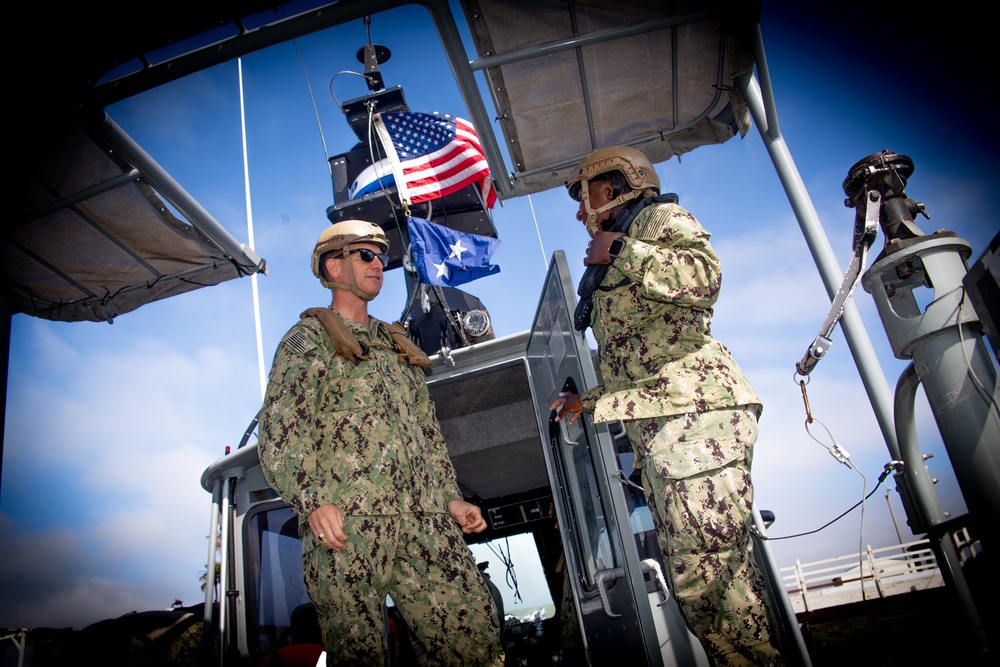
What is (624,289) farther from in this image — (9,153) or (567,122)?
(9,153)

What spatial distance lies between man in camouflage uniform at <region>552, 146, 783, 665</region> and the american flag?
437cm

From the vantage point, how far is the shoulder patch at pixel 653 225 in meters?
2.35

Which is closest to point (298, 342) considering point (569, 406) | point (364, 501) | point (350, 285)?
point (350, 285)

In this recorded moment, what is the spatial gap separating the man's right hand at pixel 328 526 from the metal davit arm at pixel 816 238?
225 centimetres

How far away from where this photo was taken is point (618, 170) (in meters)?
2.74

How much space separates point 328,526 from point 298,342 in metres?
0.89

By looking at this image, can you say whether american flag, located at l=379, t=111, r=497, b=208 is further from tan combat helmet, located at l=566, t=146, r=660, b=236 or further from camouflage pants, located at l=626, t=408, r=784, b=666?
camouflage pants, located at l=626, t=408, r=784, b=666

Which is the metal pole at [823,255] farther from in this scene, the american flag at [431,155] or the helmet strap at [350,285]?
the american flag at [431,155]

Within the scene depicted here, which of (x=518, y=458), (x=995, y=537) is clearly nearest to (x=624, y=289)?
(x=995, y=537)

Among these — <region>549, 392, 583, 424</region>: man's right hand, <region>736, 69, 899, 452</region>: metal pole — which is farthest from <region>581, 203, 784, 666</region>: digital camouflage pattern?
<region>736, 69, 899, 452</region>: metal pole

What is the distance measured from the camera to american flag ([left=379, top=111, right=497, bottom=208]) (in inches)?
269

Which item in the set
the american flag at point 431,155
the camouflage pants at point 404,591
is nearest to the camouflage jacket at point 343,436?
the camouflage pants at point 404,591

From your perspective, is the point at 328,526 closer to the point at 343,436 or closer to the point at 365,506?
the point at 365,506

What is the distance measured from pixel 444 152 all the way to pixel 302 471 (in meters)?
5.33
